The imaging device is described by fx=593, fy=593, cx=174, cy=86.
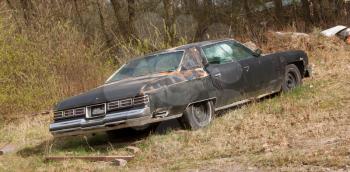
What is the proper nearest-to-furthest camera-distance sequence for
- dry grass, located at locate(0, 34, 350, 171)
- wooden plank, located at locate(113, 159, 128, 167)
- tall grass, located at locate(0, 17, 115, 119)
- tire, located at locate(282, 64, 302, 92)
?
dry grass, located at locate(0, 34, 350, 171)
wooden plank, located at locate(113, 159, 128, 167)
tire, located at locate(282, 64, 302, 92)
tall grass, located at locate(0, 17, 115, 119)

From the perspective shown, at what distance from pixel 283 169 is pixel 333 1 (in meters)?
17.3

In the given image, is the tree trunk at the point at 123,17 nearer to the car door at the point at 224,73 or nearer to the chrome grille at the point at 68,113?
the car door at the point at 224,73

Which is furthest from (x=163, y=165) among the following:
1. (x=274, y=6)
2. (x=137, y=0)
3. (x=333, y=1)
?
(x=137, y=0)

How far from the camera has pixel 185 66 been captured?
9.49m

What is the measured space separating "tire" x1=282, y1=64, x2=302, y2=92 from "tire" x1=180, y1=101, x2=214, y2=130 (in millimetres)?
2701

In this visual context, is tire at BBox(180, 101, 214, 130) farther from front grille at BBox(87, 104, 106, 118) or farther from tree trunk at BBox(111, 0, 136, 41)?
tree trunk at BBox(111, 0, 136, 41)

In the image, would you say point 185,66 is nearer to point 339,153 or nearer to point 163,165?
point 163,165

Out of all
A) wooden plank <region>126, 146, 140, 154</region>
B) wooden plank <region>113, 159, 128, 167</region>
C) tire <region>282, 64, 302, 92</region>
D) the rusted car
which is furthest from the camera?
tire <region>282, 64, 302, 92</region>

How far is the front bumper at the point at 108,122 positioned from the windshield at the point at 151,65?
121 cm

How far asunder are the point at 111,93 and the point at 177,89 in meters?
0.98

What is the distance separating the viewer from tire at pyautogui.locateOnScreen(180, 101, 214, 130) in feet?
29.1

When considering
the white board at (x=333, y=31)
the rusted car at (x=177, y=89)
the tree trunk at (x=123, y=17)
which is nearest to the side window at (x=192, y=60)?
the rusted car at (x=177, y=89)

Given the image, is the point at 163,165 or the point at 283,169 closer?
the point at 283,169

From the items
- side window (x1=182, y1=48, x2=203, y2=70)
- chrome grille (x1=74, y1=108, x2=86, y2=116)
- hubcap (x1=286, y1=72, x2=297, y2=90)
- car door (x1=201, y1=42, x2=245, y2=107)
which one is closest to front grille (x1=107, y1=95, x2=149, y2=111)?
chrome grille (x1=74, y1=108, x2=86, y2=116)
